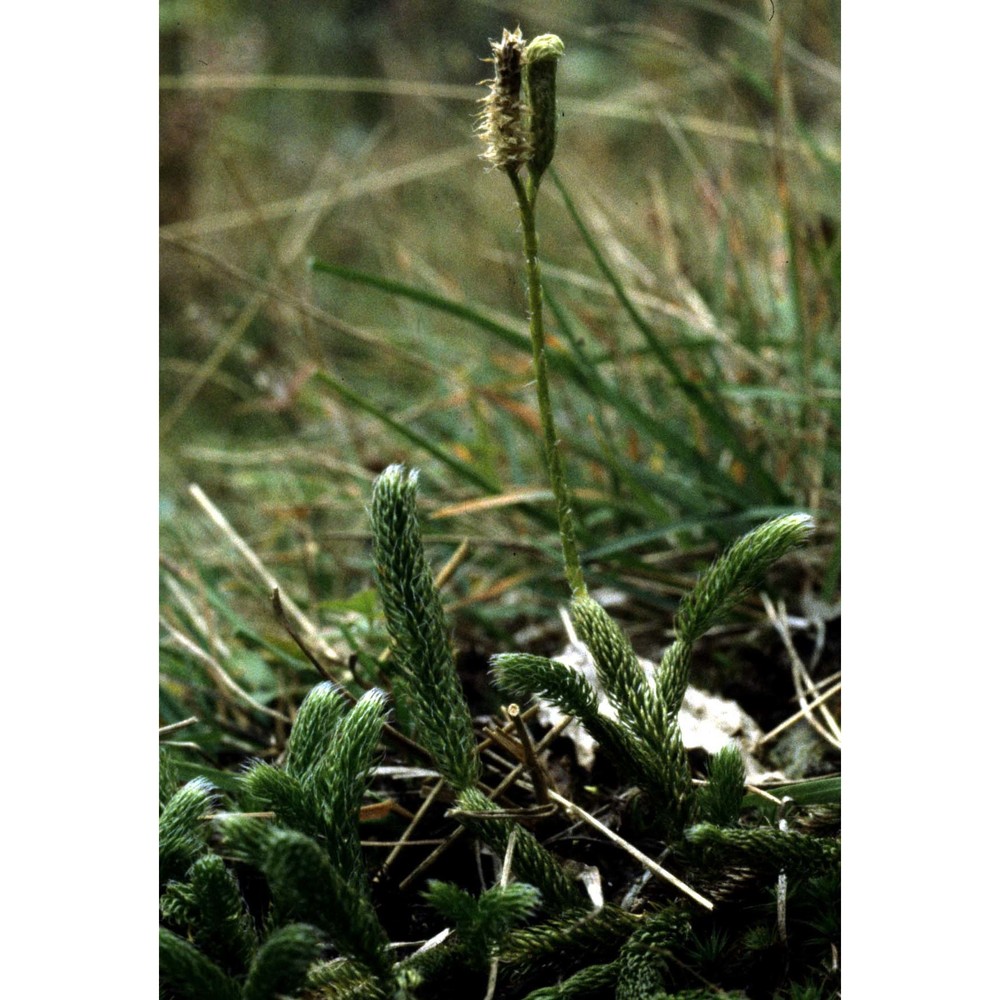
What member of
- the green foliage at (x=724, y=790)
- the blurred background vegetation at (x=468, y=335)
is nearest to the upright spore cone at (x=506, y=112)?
the blurred background vegetation at (x=468, y=335)

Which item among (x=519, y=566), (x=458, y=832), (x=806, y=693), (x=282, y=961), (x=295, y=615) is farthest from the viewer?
(x=519, y=566)

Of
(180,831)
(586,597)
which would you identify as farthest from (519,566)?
(180,831)

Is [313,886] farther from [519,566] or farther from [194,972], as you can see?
[519,566]

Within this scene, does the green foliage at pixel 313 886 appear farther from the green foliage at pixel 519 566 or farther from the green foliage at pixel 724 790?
the green foliage at pixel 724 790

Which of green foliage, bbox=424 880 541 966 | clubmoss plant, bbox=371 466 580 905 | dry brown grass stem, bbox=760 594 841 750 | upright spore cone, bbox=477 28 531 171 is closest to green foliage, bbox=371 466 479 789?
clubmoss plant, bbox=371 466 580 905

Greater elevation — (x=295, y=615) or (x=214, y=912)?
(x=295, y=615)

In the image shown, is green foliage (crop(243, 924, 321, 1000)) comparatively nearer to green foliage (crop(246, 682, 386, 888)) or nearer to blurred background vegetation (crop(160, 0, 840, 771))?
green foliage (crop(246, 682, 386, 888))
